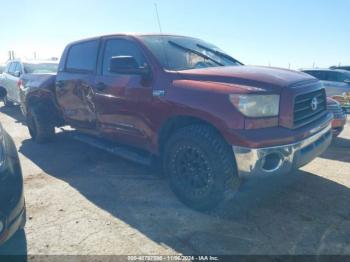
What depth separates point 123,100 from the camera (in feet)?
13.1

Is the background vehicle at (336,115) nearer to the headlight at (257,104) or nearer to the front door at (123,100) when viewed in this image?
the headlight at (257,104)

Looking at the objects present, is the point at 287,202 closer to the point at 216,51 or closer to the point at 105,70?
the point at 216,51

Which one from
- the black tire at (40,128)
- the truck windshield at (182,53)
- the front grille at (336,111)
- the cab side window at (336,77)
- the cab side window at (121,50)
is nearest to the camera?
the truck windshield at (182,53)

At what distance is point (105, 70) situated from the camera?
14.4ft

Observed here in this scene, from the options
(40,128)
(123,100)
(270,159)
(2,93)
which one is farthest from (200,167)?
(2,93)

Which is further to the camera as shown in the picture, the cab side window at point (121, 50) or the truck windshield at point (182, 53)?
the cab side window at point (121, 50)

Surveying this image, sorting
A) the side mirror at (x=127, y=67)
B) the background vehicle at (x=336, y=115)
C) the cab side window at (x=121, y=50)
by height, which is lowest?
the background vehicle at (x=336, y=115)

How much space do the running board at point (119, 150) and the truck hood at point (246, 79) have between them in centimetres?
118

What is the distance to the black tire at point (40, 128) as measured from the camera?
19.9 ft

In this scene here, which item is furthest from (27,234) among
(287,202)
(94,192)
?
(287,202)

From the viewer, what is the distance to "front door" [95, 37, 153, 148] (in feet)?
12.3

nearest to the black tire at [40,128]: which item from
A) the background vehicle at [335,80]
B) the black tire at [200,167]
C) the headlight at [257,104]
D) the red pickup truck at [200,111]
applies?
the red pickup truck at [200,111]

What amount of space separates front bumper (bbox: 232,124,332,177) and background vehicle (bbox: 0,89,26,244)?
190 centimetres

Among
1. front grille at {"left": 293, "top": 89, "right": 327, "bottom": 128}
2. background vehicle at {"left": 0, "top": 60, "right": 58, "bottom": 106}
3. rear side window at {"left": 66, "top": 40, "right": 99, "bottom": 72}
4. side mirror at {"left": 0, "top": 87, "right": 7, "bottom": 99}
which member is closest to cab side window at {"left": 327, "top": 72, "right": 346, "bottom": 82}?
front grille at {"left": 293, "top": 89, "right": 327, "bottom": 128}
